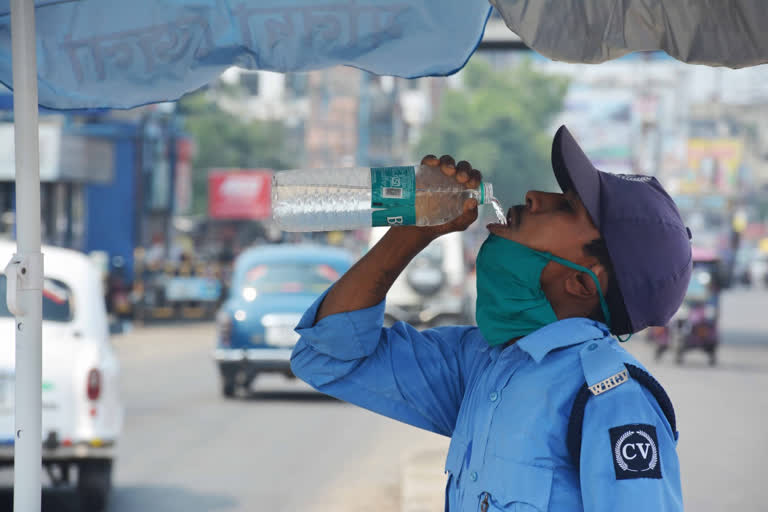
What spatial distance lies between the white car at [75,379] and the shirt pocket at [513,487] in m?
5.67

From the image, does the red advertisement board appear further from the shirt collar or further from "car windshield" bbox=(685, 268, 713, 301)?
the shirt collar

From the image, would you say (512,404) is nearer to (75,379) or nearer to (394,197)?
(394,197)

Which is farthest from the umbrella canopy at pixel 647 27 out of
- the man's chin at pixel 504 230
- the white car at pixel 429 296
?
the white car at pixel 429 296

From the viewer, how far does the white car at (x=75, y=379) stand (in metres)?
7.85

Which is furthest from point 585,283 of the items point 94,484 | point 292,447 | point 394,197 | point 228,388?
point 228,388

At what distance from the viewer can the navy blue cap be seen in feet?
7.61

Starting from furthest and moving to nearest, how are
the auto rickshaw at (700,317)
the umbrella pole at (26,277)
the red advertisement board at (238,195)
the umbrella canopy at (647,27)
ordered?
→ the red advertisement board at (238,195) < the auto rickshaw at (700,317) < the umbrella canopy at (647,27) < the umbrella pole at (26,277)

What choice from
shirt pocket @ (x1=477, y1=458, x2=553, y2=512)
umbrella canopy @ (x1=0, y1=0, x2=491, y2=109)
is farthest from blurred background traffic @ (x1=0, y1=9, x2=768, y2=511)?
shirt pocket @ (x1=477, y1=458, x2=553, y2=512)

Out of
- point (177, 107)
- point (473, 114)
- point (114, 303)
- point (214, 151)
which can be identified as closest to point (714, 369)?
point (114, 303)

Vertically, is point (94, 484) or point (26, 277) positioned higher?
point (26, 277)

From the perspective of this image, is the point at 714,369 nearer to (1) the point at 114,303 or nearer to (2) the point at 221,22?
(1) the point at 114,303

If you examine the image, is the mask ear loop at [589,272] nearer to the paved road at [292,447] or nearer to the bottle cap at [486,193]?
the bottle cap at [486,193]

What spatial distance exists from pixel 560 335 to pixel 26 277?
3.71 ft

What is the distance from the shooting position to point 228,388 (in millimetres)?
15203
